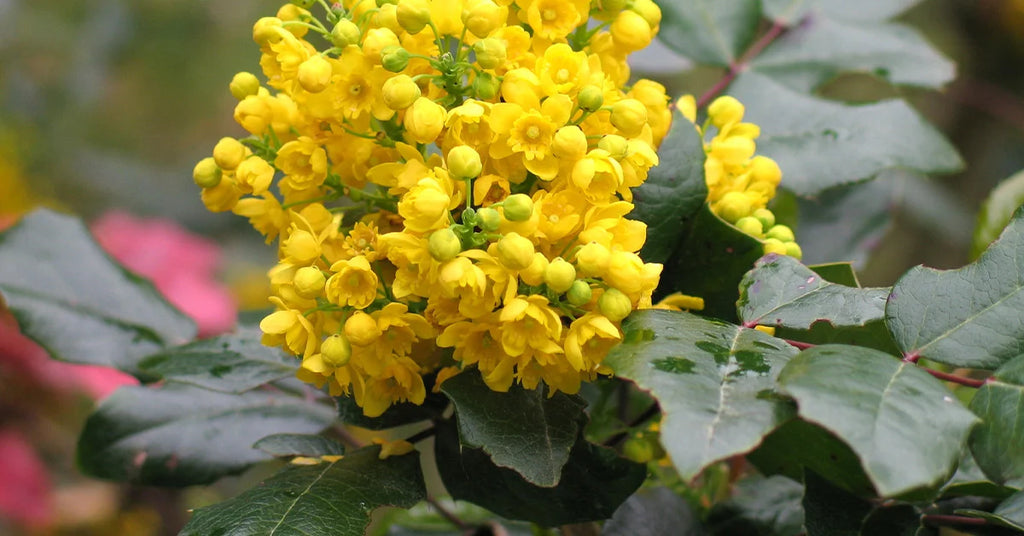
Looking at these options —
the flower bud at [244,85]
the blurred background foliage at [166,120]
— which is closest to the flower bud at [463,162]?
the flower bud at [244,85]

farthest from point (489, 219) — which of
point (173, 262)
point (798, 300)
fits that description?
point (173, 262)

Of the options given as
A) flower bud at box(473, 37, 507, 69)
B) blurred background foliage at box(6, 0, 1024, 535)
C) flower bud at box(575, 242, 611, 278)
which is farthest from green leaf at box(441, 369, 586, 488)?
blurred background foliage at box(6, 0, 1024, 535)

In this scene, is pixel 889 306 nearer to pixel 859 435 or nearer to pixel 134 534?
pixel 859 435

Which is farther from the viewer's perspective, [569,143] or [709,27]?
[709,27]

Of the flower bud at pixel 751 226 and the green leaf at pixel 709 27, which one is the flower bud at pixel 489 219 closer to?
the flower bud at pixel 751 226

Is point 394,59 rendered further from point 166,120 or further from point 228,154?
point 166,120

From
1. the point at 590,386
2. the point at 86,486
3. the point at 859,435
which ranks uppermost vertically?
the point at 859,435

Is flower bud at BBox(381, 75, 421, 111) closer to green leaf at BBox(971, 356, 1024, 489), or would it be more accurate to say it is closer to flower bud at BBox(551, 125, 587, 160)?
flower bud at BBox(551, 125, 587, 160)

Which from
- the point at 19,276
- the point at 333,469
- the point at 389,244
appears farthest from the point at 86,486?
the point at 389,244
